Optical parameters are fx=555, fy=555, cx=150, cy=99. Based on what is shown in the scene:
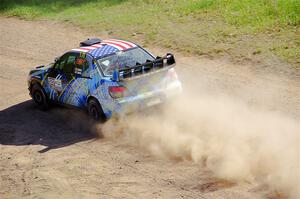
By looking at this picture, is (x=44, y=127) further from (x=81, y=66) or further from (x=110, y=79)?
(x=110, y=79)

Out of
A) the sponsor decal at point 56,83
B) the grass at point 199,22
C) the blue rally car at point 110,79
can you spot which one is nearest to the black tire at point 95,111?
the blue rally car at point 110,79

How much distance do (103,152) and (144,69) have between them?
205 cm

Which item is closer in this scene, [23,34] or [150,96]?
[150,96]

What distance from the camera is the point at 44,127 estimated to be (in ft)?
44.2

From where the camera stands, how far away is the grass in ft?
58.6

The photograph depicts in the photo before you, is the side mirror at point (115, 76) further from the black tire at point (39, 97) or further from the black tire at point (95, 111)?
the black tire at point (39, 97)

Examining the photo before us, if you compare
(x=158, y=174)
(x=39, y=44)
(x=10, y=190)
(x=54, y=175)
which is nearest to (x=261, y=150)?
(x=158, y=174)

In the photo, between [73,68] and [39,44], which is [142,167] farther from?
[39,44]

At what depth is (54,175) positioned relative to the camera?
35.9ft

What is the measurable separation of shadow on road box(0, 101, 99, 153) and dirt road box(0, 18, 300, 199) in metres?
0.02

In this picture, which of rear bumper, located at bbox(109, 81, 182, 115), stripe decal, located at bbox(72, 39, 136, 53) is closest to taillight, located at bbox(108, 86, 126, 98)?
rear bumper, located at bbox(109, 81, 182, 115)

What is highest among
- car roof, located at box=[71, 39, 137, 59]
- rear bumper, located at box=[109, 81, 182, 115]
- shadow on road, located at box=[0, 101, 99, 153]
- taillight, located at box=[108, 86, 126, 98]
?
car roof, located at box=[71, 39, 137, 59]

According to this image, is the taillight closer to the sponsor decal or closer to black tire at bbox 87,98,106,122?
black tire at bbox 87,98,106,122

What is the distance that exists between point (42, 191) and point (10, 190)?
724mm
